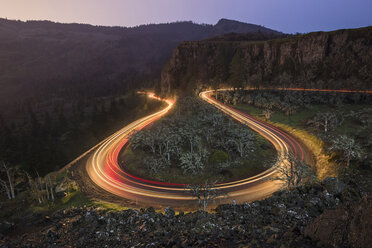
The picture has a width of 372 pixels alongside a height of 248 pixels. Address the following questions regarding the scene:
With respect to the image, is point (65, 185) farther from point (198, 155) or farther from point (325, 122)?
point (325, 122)

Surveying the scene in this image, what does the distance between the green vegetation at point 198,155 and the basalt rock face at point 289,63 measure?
48478 millimetres

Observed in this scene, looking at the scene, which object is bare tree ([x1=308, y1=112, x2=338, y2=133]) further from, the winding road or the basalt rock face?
the basalt rock face

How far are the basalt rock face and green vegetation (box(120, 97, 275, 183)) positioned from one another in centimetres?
4848

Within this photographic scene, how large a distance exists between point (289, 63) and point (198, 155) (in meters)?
91.4

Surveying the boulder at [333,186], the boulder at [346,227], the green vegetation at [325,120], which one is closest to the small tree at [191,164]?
the boulder at [333,186]

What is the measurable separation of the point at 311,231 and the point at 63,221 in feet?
58.7

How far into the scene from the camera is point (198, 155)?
40.4 meters

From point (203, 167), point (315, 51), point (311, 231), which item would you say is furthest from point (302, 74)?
point (311, 231)

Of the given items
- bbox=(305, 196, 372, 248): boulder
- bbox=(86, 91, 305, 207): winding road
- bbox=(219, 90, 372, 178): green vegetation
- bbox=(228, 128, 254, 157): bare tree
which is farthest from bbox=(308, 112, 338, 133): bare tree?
bbox=(305, 196, 372, 248): boulder

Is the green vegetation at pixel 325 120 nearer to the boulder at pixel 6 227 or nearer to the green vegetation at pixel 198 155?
the green vegetation at pixel 198 155

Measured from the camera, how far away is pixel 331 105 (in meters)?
66.6

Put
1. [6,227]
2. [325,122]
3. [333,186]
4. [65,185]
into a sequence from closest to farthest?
[6,227], [333,186], [65,185], [325,122]

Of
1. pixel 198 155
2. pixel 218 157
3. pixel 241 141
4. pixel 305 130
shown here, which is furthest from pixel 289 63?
pixel 198 155

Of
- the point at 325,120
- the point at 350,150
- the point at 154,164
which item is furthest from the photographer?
the point at 325,120
